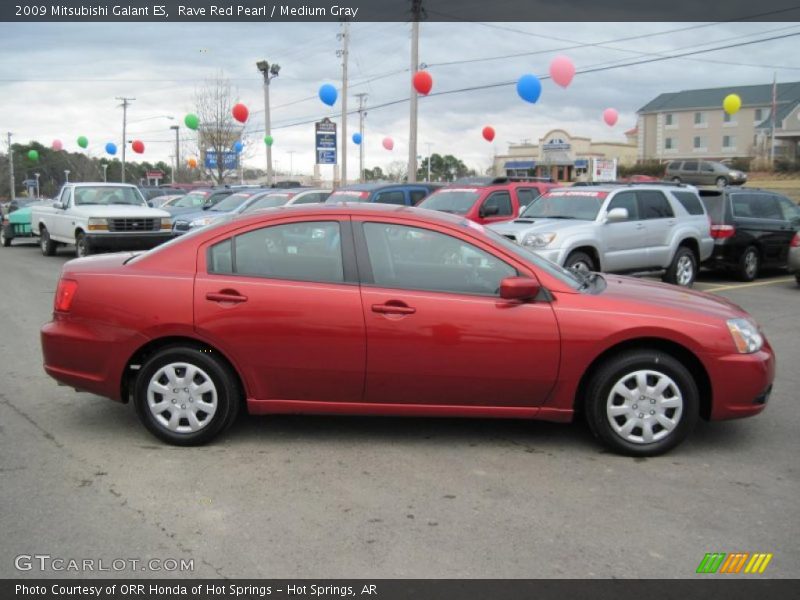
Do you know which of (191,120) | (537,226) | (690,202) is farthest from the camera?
(191,120)

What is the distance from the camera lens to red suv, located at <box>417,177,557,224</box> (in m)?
13.4

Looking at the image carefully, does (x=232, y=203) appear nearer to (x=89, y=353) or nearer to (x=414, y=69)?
(x=414, y=69)

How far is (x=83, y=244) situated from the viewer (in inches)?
654

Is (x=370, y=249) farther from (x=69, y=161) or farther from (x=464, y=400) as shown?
(x=69, y=161)

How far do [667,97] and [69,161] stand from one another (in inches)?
2722

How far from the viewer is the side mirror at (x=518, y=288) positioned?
15.2 feet

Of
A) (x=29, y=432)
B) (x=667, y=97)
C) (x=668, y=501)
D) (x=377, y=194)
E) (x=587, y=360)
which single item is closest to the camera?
(x=668, y=501)

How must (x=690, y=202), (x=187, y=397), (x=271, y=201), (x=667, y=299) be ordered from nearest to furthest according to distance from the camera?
1. (x=187, y=397)
2. (x=667, y=299)
3. (x=690, y=202)
4. (x=271, y=201)

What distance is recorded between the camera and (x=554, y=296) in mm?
4773

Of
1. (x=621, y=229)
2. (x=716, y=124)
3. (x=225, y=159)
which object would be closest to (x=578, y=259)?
(x=621, y=229)

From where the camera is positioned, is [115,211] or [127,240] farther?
[115,211]
